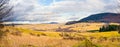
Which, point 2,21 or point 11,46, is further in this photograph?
point 11,46

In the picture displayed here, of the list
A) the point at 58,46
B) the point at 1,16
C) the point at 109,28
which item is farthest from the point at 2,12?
the point at 109,28

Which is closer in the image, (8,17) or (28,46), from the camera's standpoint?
(8,17)

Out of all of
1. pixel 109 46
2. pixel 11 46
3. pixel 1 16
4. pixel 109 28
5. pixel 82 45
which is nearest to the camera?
pixel 1 16

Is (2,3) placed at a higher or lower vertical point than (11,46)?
higher

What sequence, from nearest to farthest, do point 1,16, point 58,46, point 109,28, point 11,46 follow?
1. point 1,16
2. point 11,46
3. point 58,46
4. point 109,28

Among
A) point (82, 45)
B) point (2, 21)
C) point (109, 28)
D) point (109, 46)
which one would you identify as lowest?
point (109, 28)

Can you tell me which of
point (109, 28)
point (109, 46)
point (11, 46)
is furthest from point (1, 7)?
point (109, 28)

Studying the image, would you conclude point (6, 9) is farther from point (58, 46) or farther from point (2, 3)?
point (58, 46)

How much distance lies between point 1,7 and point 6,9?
398mm

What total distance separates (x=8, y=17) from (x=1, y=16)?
1.77 ft

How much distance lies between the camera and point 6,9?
65.6ft

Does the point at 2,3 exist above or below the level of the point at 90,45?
above

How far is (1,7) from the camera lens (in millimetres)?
20141

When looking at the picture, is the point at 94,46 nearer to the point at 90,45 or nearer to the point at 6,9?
the point at 90,45
